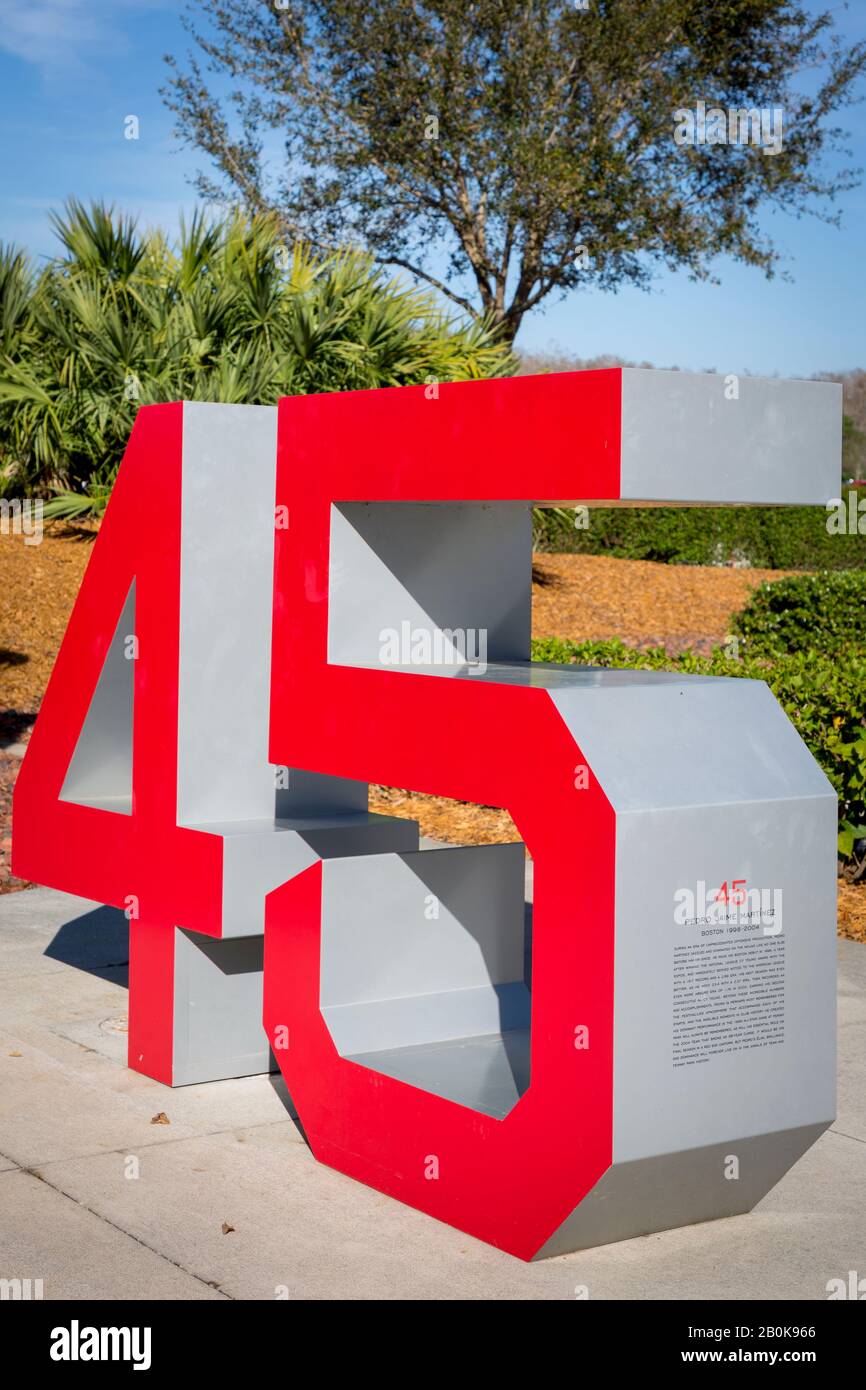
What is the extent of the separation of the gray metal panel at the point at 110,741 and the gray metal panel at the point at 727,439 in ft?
8.75

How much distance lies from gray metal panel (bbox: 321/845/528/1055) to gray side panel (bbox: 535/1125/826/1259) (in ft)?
3.52

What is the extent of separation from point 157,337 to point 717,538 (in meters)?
12.6

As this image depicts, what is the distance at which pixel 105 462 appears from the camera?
14938 millimetres

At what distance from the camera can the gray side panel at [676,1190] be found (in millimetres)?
3988

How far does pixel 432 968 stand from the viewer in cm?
517

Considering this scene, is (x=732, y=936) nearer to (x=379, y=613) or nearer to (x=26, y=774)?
(x=379, y=613)

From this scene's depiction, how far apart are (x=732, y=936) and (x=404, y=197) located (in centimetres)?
2097

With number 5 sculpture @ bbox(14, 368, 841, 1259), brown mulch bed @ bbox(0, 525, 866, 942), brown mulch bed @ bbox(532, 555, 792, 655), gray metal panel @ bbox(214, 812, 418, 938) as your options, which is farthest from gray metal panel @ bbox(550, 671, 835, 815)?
brown mulch bed @ bbox(532, 555, 792, 655)

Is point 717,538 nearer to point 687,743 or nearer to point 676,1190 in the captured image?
point 687,743

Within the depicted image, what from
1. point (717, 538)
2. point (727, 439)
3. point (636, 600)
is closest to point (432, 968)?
point (727, 439)

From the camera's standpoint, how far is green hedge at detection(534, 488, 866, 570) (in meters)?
24.2

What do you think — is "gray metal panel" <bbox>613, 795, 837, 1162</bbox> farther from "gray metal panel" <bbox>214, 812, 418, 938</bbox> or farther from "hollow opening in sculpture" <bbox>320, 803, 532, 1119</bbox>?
"gray metal panel" <bbox>214, 812, 418, 938</bbox>

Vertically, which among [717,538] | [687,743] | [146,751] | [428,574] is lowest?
[146,751]
